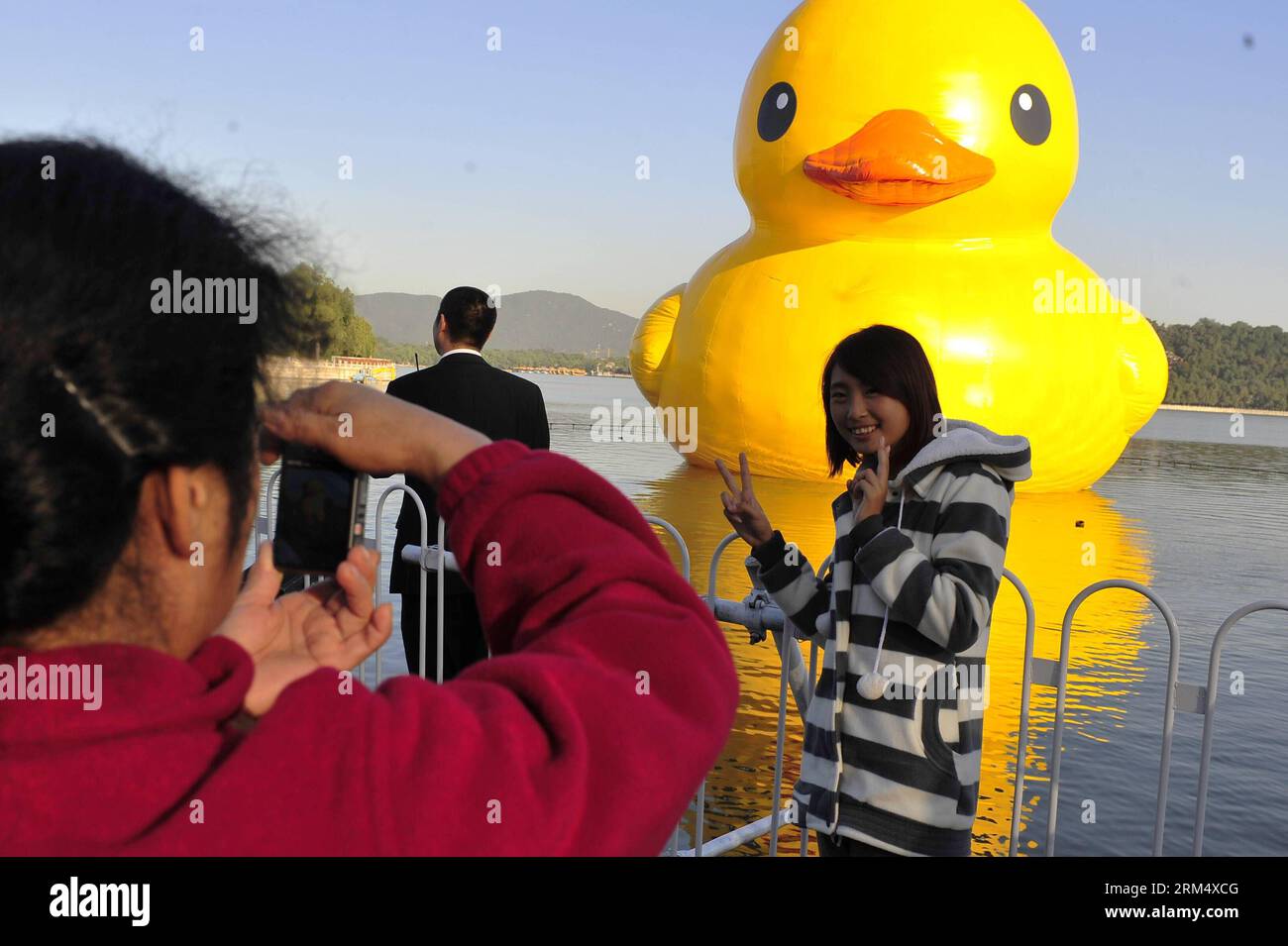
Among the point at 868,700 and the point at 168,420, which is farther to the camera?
the point at 868,700

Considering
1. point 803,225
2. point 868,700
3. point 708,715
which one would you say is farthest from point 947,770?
point 803,225

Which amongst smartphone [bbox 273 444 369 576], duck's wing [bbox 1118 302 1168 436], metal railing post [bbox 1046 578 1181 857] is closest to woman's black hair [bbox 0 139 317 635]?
smartphone [bbox 273 444 369 576]

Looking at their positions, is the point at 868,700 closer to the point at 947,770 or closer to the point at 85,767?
the point at 947,770

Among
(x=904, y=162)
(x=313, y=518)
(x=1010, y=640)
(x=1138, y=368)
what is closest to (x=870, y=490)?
(x=313, y=518)

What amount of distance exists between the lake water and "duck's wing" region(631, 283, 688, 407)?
51.0 inches

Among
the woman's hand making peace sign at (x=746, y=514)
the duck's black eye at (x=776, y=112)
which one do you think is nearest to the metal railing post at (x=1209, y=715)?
the woman's hand making peace sign at (x=746, y=514)

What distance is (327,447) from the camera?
895 millimetres

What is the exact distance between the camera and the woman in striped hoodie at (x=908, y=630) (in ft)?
Result: 7.98

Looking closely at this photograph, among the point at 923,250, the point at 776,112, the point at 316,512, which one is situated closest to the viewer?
the point at 316,512

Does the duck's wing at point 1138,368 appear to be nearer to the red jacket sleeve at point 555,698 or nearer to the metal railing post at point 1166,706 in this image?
the metal railing post at point 1166,706

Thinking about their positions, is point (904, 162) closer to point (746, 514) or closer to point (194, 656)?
point (746, 514)

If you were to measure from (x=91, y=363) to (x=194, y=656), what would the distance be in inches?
8.1

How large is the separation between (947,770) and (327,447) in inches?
77.0

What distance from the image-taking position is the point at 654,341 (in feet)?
43.0
